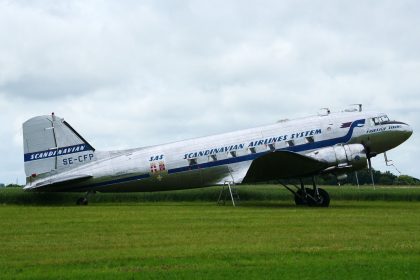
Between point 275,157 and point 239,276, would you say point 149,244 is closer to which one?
point 239,276

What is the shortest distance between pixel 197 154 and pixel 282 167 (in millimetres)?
3599

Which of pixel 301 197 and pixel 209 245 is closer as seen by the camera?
pixel 209 245

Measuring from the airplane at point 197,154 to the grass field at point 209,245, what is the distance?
18.1 feet

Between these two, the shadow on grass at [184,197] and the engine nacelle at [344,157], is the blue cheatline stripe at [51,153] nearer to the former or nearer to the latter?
the shadow on grass at [184,197]

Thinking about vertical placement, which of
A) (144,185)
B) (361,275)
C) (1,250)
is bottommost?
(361,275)

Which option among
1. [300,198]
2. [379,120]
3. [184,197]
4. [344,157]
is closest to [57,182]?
[184,197]

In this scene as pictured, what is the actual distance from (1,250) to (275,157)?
1379 centimetres

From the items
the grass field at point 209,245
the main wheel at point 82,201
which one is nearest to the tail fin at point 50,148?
the main wheel at point 82,201

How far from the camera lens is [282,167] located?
25547 mm

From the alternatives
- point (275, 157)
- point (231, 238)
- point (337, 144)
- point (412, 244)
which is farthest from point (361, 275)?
point (337, 144)

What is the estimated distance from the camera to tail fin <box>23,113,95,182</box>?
2683 cm

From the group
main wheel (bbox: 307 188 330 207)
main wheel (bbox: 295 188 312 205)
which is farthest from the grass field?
main wheel (bbox: 295 188 312 205)

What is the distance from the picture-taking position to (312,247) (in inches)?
490

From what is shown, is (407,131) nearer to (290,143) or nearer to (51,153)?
(290,143)
